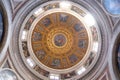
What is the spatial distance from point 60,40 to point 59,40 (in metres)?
0.08

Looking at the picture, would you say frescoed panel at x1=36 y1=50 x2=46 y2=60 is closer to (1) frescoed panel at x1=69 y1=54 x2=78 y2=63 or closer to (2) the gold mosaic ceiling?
(2) the gold mosaic ceiling

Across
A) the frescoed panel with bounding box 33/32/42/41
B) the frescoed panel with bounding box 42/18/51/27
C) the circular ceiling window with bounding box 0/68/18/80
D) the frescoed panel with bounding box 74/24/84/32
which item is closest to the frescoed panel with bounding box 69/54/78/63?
the frescoed panel with bounding box 74/24/84/32

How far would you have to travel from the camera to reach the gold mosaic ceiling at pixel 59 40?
22.7m

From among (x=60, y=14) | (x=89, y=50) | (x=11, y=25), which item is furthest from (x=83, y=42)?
(x=11, y=25)

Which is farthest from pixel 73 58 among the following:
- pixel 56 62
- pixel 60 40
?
pixel 60 40

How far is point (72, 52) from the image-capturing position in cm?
2355

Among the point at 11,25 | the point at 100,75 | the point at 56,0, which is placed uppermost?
the point at 56,0

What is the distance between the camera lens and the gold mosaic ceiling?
893 inches

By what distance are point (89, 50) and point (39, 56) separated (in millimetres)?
3872

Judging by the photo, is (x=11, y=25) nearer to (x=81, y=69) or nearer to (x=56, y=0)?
(x=56, y=0)

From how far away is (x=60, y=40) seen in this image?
933 inches

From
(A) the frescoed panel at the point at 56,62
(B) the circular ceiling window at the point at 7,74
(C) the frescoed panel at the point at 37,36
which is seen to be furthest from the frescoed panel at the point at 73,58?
(B) the circular ceiling window at the point at 7,74

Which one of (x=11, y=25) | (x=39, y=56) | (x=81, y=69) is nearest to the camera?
(x=11, y=25)

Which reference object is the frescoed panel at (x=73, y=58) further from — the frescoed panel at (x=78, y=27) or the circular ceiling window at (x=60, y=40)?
the frescoed panel at (x=78, y=27)
